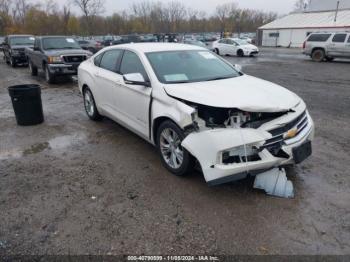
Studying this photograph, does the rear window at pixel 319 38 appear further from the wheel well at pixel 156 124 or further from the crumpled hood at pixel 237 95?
the wheel well at pixel 156 124

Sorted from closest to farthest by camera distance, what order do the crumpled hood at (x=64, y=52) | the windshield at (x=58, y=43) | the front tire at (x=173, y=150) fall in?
1. the front tire at (x=173, y=150)
2. the crumpled hood at (x=64, y=52)
3. the windshield at (x=58, y=43)

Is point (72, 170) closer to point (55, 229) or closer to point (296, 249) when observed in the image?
point (55, 229)

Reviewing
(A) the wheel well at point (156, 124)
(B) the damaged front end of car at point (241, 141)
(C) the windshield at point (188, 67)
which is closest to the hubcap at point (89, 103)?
(C) the windshield at point (188, 67)

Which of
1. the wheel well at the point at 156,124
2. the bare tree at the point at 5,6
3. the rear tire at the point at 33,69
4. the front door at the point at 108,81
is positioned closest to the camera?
the wheel well at the point at 156,124

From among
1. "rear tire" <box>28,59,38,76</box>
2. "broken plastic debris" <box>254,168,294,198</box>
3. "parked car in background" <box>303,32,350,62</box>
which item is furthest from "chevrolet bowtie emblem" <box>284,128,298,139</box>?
"parked car in background" <box>303,32,350,62</box>

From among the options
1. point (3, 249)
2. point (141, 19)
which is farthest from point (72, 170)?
point (141, 19)

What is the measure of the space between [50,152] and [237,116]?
3314 mm

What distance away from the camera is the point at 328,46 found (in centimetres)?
1930

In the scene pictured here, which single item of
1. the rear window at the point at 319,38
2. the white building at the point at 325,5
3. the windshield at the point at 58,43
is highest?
the white building at the point at 325,5

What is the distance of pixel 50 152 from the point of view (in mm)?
5078

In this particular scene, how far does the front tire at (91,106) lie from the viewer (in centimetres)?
640

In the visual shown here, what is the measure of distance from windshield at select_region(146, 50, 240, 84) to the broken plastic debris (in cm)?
163

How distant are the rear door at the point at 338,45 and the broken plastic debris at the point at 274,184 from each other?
18499mm

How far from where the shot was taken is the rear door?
1862cm
